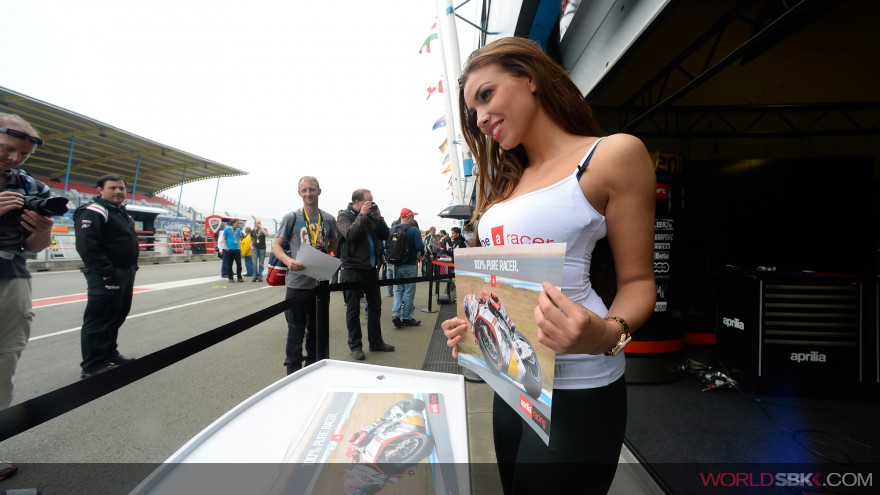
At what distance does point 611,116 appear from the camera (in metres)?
5.12

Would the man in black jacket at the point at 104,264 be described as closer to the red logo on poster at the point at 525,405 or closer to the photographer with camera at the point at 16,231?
the photographer with camera at the point at 16,231

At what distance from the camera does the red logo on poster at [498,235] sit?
0.88m

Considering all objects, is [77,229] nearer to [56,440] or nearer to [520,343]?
[56,440]

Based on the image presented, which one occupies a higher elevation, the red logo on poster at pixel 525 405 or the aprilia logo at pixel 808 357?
the red logo on poster at pixel 525 405

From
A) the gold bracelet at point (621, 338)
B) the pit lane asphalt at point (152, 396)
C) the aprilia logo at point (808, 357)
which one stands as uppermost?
the gold bracelet at point (621, 338)

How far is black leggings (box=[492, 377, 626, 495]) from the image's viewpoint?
29.3 inches

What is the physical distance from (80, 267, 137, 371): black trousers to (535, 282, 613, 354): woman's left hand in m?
4.06

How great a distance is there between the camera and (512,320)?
684mm

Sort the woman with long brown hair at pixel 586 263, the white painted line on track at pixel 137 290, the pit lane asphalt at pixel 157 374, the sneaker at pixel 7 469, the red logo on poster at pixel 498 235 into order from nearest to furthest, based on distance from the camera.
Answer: the woman with long brown hair at pixel 586 263
the red logo on poster at pixel 498 235
the sneaker at pixel 7 469
the pit lane asphalt at pixel 157 374
the white painted line on track at pixel 137 290

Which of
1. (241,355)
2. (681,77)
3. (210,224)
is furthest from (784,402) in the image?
(210,224)

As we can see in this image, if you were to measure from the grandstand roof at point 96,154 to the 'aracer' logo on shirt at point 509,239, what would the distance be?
1744 cm

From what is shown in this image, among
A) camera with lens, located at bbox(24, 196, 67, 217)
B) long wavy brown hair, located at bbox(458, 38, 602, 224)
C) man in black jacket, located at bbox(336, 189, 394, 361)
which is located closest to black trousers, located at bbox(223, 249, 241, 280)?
man in black jacket, located at bbox(336, 189, 394, 361)

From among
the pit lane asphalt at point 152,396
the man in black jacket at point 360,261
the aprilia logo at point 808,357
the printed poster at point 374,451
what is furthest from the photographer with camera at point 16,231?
the aprilia logo at point 808,357

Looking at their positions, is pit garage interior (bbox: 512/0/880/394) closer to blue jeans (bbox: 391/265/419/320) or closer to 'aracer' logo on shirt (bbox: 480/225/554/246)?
'aracer' logo on shirt (bbox: 480/225/554/246)
